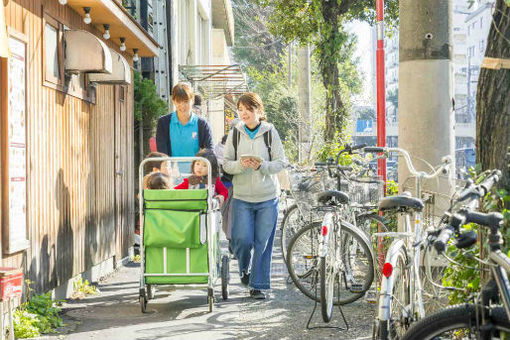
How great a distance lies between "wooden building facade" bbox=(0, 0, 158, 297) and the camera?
21.4 ft

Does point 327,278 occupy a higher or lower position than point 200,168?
lower

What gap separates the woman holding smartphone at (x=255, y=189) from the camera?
7.96 metres

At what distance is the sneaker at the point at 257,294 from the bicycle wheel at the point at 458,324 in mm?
4703

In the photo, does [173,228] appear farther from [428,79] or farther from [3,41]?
[428,79]

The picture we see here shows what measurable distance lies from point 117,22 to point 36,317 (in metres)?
3.85

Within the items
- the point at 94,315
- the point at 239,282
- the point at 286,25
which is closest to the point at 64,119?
the point at 94,315

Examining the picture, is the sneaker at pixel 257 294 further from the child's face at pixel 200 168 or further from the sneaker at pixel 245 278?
the child's face at pixel 200 168

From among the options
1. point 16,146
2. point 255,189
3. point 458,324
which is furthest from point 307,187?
point 458,324

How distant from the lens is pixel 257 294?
7.99 m

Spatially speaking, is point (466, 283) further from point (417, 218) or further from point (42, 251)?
point (42, 251)

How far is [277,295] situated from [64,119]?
8.70 feet

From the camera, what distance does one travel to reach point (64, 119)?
8.02 metres

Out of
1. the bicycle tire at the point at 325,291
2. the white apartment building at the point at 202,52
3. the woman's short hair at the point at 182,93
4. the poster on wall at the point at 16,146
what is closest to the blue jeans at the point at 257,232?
the woman's short hair at the point at 182,93

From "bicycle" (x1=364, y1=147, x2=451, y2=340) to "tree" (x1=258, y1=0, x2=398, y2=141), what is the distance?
35.7 ft
